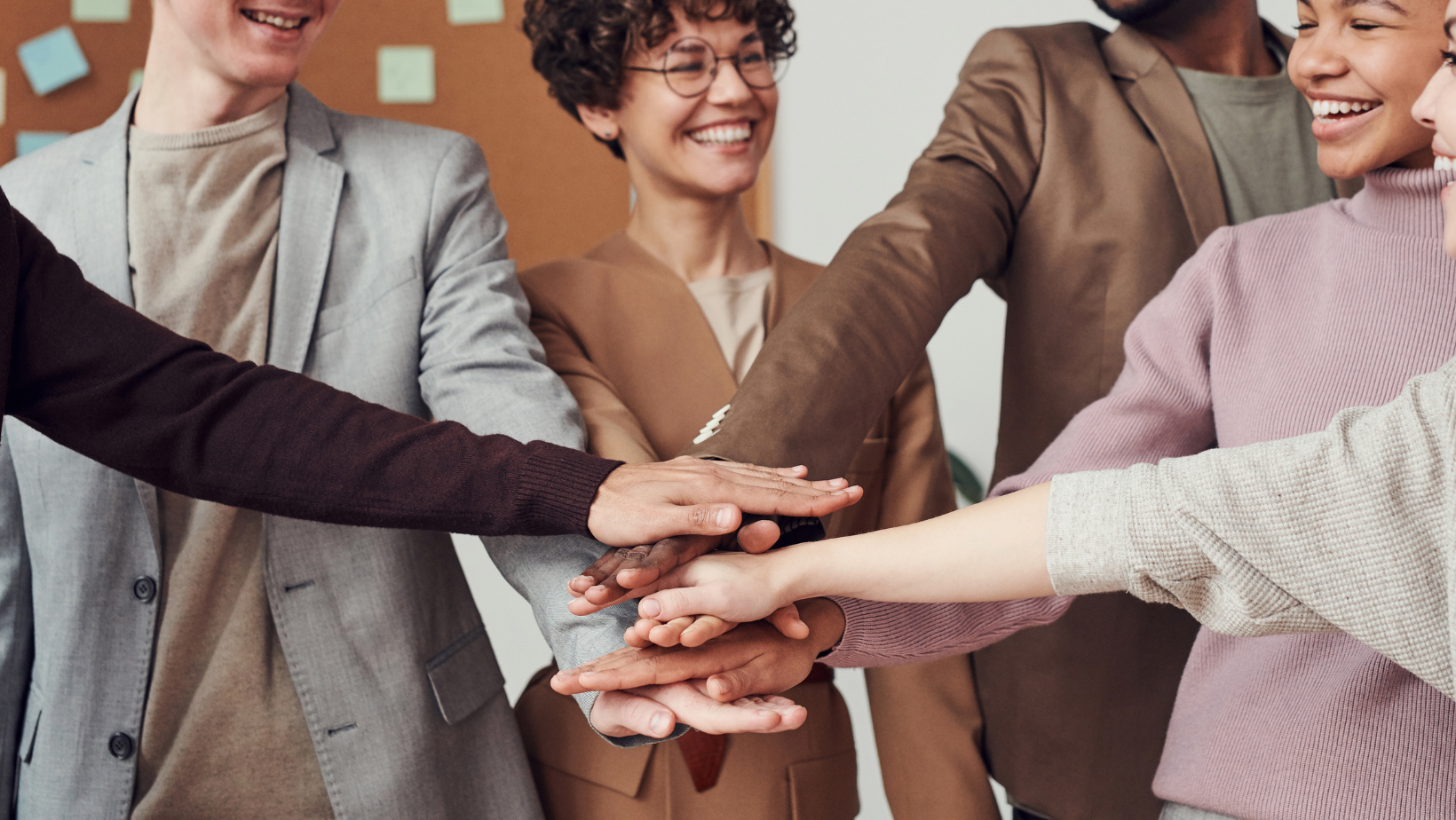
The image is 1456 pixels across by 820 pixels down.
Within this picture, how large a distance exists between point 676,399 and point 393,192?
398mm

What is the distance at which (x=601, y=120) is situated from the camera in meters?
1.63

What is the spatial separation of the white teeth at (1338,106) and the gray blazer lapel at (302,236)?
39.4 inches

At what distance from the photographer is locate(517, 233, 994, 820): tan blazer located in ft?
4.38

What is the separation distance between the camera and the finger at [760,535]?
105cm

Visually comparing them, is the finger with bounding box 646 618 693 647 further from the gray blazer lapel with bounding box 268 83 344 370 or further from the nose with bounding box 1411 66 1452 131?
the nose with bounding box 1411 66 1452 131

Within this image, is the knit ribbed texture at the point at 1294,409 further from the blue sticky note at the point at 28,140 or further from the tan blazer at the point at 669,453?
the blue sticky note at the point at 28,140

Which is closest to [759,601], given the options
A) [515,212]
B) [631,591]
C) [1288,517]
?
[631,591]

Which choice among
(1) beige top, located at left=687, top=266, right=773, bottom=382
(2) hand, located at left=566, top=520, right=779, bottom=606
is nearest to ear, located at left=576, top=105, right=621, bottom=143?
(1) beige top, located at left=687, top=266, right=773, bottom=382

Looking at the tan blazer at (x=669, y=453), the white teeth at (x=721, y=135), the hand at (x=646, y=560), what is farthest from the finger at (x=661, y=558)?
the white teeth at (x=721, y=135)

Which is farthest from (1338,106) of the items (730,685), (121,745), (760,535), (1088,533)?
(121,745)

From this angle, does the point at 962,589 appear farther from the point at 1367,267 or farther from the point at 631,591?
the point at 1367,267

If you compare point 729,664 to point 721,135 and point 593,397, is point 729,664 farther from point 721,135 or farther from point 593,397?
point 721,135

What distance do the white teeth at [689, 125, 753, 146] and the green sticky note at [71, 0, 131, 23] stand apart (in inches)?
63.9

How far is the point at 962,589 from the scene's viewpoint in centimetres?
98
